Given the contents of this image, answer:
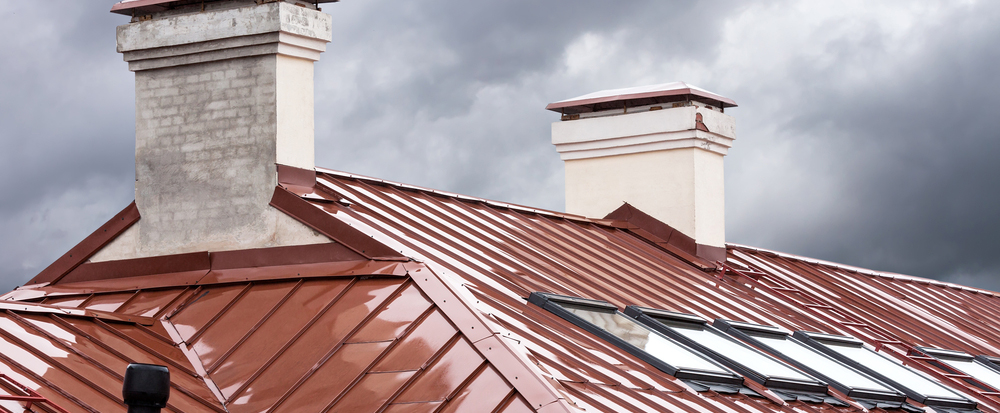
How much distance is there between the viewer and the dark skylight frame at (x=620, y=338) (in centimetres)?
1198

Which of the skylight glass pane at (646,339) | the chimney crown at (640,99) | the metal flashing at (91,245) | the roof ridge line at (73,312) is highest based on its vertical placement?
the chimney crown at (640,99)

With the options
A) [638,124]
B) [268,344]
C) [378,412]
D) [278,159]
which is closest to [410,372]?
[378,412]

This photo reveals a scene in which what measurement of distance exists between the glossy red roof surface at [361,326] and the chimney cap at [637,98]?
18.7 feet

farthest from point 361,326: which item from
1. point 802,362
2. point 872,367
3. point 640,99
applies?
point 640,99

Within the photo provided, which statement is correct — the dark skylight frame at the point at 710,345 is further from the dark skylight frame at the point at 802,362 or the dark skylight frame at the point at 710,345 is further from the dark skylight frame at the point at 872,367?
the dark skylight frame at the point at 872,367

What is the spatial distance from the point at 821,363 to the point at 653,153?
6.97 meters

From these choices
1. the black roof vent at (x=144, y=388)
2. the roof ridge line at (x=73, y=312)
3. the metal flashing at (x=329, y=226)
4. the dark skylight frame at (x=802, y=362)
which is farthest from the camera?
the dark skylight frame at (x=802, y=362)

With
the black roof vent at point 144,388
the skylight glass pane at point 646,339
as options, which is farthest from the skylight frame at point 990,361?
the black roof vent at point 144,388

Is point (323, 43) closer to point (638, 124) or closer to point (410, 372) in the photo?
point (410, 372)

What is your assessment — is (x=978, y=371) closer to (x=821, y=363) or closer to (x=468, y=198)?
(x=821, y=363)

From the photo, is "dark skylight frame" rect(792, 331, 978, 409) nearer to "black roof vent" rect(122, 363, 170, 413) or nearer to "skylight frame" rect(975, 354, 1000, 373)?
"skylight frame" rect(975, 354, 1000, 373)

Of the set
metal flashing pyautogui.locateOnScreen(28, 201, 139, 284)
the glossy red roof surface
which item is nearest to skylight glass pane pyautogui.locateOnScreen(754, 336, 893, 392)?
the glossy red roof surface

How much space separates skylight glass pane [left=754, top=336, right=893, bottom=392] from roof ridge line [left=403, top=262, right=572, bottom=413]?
18.0ft

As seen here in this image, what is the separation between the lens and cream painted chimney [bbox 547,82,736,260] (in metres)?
20.7
